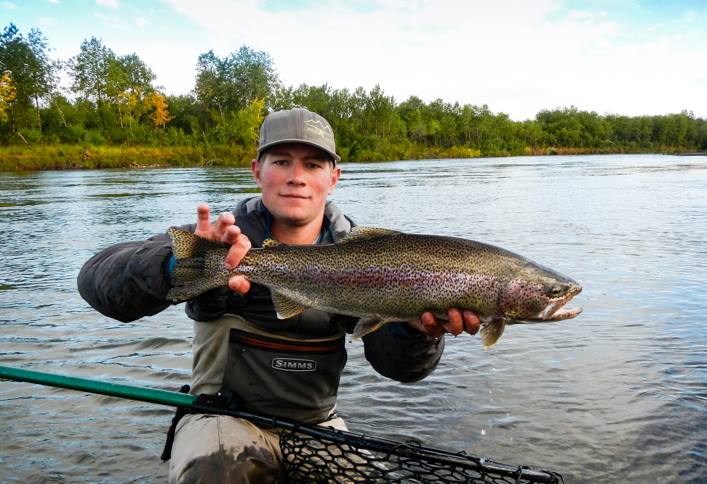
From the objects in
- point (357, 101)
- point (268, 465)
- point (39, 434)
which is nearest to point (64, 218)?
point (39, 434)

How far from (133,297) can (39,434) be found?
6.71 feet

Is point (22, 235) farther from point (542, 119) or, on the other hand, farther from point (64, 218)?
point (542, 119)

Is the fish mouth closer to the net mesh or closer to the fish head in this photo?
the fish head

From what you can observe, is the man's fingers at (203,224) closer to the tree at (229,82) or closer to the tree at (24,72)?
the tree at (24,72)

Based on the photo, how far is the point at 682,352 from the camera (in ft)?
19.1

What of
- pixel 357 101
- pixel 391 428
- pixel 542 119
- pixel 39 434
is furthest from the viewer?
pixel 542 119

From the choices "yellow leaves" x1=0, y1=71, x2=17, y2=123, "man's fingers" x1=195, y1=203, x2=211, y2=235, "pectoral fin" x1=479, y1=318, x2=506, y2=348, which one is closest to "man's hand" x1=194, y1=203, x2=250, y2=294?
"man's fingers" x1=195, y1=203, x2=211, y2=235

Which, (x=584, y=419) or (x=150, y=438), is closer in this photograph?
(x=150, y=438)

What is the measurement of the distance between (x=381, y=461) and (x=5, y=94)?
2633 inches

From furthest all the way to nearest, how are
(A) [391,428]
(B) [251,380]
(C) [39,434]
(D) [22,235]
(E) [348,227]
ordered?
(D) [22,235]
(A) [391,428]
(C) [39,434]
(E) [348,227]
(B) [251,380]

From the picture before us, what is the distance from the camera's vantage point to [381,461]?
272cm

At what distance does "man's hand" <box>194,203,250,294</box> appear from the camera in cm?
278

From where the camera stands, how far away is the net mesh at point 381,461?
250 centimetres

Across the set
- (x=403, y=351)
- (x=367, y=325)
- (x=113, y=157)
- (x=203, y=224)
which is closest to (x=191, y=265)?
(x=203, y=224)
